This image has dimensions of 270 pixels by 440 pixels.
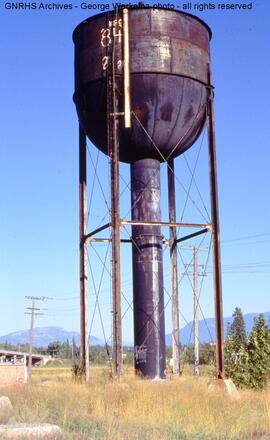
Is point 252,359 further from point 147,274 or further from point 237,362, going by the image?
point 147,274

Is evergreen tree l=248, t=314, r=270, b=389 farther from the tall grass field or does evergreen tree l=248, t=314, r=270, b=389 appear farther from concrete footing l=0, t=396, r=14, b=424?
concrete footing l=0, t=396, r=14, b=424

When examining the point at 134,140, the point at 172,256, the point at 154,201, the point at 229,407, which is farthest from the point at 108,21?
the point at 229,407

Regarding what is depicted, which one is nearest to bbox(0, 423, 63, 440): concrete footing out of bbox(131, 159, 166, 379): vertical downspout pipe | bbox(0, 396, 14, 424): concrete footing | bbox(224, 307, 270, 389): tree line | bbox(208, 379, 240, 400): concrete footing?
bbox(0, 396, 14, 424): concrete footing

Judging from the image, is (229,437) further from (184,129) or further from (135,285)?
(184,129)

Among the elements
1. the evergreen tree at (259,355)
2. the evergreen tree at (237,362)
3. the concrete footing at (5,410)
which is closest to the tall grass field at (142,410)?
the concrete footing at (5,410)

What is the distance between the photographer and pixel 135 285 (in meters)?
20.4

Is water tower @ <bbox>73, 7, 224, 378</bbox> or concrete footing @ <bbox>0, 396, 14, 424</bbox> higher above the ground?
water tower @ <bbox>73, 7, 224, 378</bbox>

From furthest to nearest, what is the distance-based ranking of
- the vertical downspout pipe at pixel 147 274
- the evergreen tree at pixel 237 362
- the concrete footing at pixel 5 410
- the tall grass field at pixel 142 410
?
the evergreen tree at pixel 237 362 → the vertical downspout pipe at pixel 147 274 → the concrete footing at pixel 5 410 → the tall grass field at pixel 142 410

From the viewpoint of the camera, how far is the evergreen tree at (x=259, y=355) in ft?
86.5

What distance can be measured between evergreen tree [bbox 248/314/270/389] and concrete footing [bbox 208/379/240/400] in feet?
22.3

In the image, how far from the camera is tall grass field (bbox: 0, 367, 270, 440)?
37.0ft

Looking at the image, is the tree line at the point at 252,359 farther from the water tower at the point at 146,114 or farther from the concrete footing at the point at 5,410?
the concrete footing at the point at 5,410

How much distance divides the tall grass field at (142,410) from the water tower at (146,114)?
2.25 metres

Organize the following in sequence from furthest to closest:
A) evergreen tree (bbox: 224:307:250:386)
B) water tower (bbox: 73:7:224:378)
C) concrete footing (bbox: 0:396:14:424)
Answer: evergreen tree (bbox: 224:307:250:386)
water tower (bbox: 73:7:224:378)
concrete footing (bbox: 0:396:14:424)
